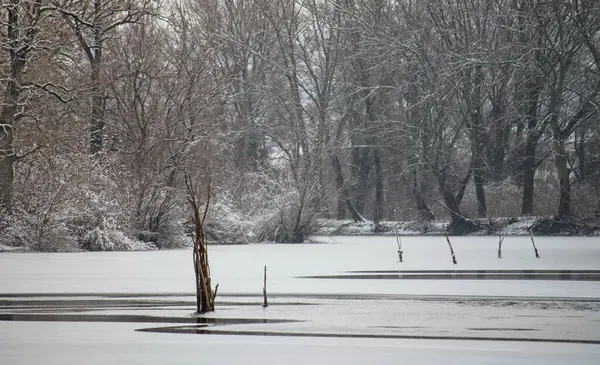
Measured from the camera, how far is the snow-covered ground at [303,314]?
946 centimetres

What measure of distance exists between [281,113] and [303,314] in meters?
43.8

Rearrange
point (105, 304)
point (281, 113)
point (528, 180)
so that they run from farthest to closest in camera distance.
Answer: point (281, 113) < point (528, 180) < point (105, 304)

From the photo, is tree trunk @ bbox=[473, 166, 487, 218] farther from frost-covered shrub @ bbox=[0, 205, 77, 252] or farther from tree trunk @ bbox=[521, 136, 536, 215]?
frost-covered shrub @ bbox=[0, 205, 77, 252]

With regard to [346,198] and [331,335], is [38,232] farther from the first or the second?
[346,198]

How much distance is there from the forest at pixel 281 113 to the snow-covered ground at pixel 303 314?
329 inches

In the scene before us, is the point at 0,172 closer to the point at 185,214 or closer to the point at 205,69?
the point at 185,214

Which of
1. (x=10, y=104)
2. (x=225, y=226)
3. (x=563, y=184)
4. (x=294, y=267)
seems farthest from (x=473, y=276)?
(x=563, y=184)

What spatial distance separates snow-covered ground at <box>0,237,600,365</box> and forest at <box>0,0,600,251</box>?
8.35m

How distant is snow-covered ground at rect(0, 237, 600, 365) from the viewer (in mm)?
9461

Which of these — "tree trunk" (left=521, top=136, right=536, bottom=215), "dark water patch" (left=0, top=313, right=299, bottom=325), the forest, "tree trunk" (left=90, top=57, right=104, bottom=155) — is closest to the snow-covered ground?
"dark water patch" (left=0, top=313, right=299, bottom=325)

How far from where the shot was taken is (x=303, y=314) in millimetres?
12898

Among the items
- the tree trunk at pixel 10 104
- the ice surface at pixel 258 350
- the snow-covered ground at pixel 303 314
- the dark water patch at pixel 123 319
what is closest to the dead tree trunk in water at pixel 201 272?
the snow-covered ground at pixel 303 314

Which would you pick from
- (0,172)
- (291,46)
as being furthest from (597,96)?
(0,172)

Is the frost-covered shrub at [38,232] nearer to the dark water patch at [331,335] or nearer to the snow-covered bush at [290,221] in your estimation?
the snow-covered bush at [290,221]
